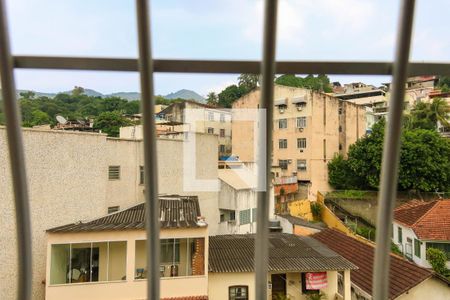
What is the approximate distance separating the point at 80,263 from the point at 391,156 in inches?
184

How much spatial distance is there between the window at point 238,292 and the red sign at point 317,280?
3.42ft

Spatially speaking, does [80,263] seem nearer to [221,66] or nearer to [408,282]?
[221,66]

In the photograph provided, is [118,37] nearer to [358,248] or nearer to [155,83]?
[155,83]

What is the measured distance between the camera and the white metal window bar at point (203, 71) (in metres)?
0.84

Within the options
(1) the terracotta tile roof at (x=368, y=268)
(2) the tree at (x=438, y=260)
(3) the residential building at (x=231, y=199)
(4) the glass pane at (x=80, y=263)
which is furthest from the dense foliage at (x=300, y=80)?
(2) the tree at (x=438, y=260)

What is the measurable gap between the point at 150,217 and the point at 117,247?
4050mm

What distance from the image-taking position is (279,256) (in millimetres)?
5348

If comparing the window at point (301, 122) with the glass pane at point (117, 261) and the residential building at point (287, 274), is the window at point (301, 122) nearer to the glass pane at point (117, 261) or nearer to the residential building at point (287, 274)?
the residential building at point (287, 274)

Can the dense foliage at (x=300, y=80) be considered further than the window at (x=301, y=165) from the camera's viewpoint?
No

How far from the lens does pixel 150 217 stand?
0.91 metres

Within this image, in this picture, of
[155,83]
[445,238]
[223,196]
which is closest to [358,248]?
[445,238]

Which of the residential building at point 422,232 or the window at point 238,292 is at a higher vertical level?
the residential building at point 422,232

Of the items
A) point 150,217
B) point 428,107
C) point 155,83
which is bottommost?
point 150,217

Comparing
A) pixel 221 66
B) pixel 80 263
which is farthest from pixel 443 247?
pixel 221 66
